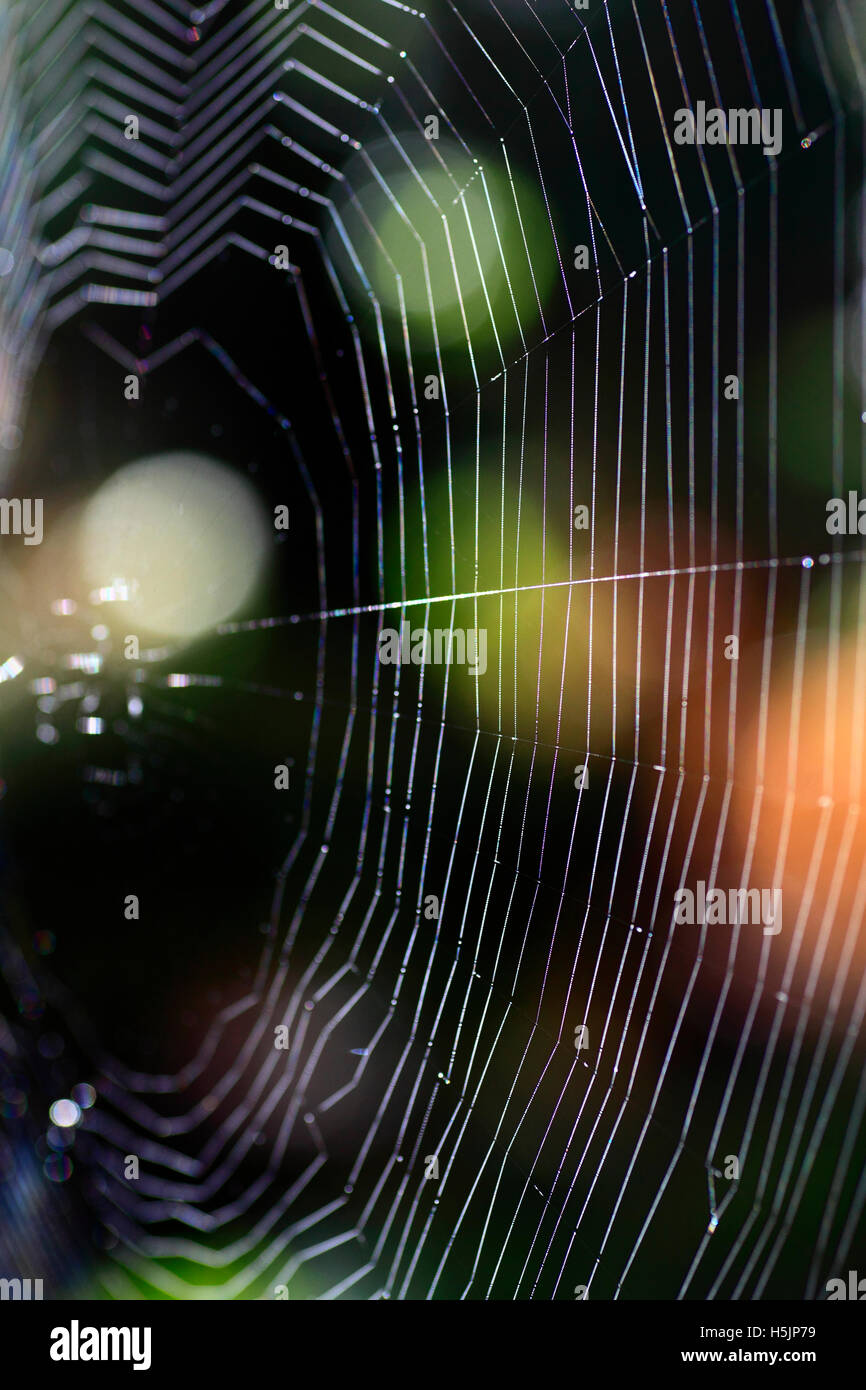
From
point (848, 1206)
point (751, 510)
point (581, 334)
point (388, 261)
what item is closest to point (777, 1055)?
point (848, 1206)

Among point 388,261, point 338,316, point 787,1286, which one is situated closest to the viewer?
point 787,1286

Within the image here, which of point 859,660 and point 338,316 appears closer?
point 859,660

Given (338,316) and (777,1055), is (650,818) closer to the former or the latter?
(777,1055)

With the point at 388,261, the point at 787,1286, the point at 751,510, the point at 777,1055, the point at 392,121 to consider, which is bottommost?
the point at 787,1286

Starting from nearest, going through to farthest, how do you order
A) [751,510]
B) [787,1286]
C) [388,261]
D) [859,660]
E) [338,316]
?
1. [859,660]
2. [787,1286]
3. [751,510]
4. [388,261]
5. [338,316]

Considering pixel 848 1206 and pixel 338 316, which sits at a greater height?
pixel 338 316

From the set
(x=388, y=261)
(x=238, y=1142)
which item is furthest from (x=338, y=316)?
(x=238, y=1142)
